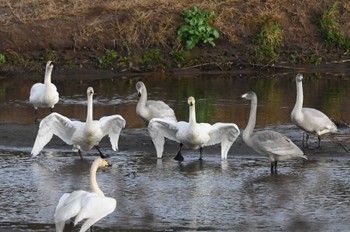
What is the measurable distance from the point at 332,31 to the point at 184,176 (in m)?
11.1

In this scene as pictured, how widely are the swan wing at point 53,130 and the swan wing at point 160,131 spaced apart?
1.10 metres

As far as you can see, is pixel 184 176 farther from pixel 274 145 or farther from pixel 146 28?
pixel 146 28

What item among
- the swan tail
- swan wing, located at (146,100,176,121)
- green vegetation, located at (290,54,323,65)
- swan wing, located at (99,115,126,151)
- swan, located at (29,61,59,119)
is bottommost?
the swan tail

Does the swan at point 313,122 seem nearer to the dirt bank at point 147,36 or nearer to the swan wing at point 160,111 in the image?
the swan wing at point 160,111

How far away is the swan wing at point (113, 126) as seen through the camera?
15.7 metres

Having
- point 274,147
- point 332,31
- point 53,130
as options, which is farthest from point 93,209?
point 332,31

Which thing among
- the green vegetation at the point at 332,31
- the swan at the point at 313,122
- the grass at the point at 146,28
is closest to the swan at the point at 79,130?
the swan at the point at 313,122

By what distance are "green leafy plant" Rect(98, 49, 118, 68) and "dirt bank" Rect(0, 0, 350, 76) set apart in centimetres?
3

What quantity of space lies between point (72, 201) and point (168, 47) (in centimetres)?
1351

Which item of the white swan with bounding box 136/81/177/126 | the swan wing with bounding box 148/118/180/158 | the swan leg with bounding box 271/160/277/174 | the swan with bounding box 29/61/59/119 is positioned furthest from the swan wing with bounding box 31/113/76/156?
the swan leg with bounding box 271/160/277/174

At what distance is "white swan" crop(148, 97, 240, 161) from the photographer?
1533cm

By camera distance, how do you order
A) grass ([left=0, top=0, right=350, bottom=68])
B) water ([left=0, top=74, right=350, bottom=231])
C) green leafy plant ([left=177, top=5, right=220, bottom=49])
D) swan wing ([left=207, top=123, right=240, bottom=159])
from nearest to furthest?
water ([left=0, top=74, right=350, bottom=231]) < swan wing ([left=207, top=123, right=240, bottom=159]) < grass ([left=0, top=0, right=350, bottom=68]) < green leafy plant ([left=177, top=5, right=220, bottom=49])

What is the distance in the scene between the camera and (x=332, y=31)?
2478cm

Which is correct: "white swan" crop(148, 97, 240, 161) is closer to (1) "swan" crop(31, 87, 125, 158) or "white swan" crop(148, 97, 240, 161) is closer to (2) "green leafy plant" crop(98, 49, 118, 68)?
(1) "swan" crop(31, 87, 125, 158)
